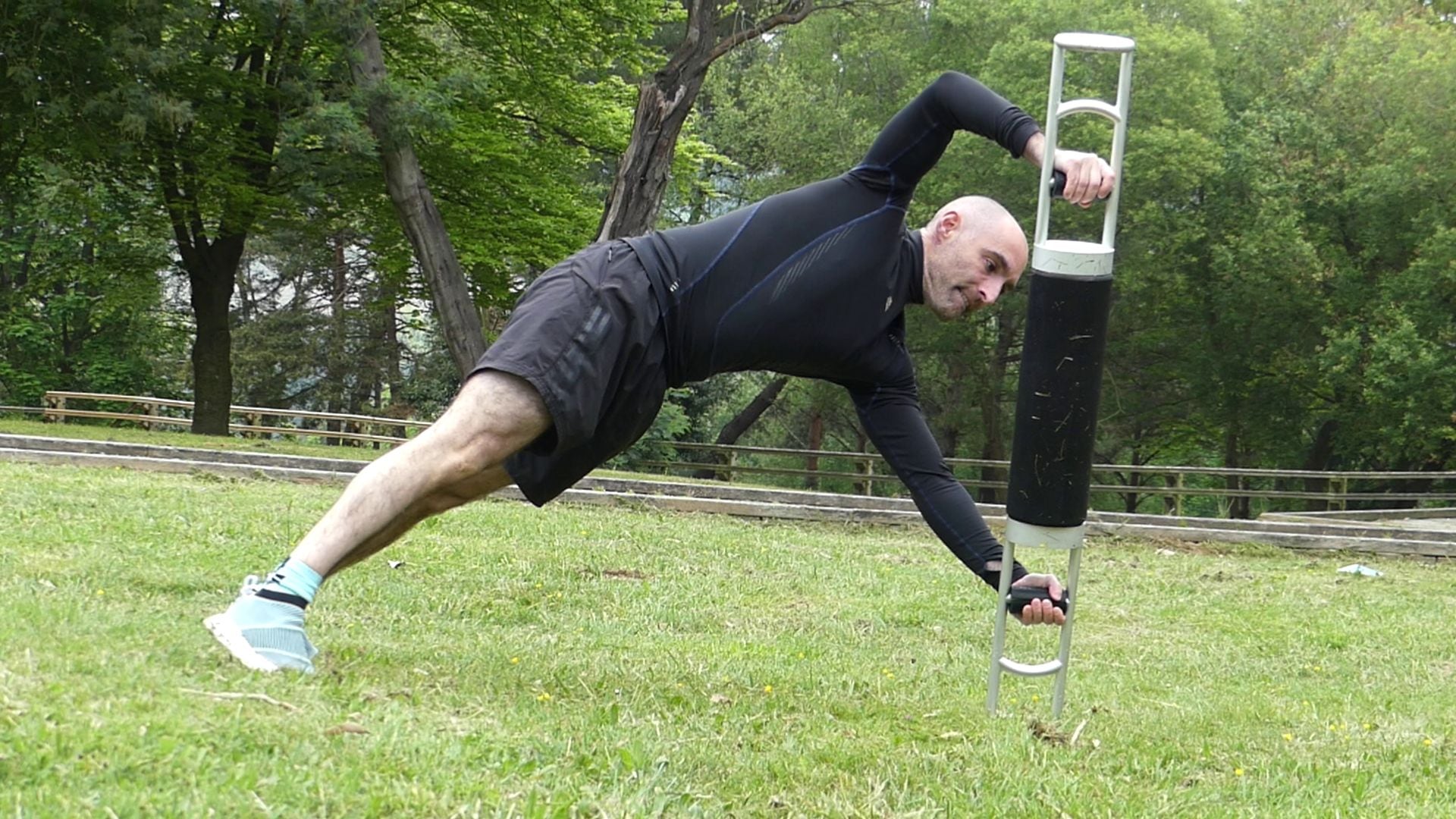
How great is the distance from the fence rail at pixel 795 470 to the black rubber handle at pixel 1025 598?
1761 cm

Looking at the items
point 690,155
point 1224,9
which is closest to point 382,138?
point 690,155

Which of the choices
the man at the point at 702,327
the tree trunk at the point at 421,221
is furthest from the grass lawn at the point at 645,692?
the tree trunk at the point at 421,221

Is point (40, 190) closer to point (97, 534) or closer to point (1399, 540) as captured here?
point (97, 534)

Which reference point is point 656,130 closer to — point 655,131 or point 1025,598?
point 655,131

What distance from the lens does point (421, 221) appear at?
19000mm

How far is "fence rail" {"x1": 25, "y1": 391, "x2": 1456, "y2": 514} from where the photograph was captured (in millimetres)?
23984

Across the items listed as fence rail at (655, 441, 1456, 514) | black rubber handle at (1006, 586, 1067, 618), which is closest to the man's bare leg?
black rubber handle at (1006, 586, 1067, 618)

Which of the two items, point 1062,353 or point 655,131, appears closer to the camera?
point 1062,353

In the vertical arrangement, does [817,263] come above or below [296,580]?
above

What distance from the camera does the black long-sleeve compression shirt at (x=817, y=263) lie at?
167 inches

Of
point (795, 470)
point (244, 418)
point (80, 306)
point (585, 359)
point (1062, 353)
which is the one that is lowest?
point (795, 470)

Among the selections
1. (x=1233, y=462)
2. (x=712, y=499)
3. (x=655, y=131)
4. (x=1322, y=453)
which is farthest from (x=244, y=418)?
(x=1322, y=453)

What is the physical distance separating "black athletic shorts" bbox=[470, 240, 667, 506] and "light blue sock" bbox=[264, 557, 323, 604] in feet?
2.20

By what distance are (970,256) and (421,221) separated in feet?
51.2
